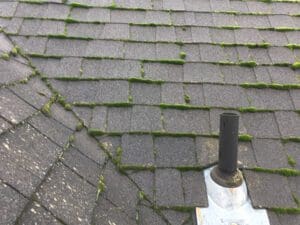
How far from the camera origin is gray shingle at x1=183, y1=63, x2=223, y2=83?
Result: 3.45 metres

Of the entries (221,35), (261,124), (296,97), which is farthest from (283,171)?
(221,35)

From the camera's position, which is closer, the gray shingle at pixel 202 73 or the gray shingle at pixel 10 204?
the gray shingle at pixel 10 204

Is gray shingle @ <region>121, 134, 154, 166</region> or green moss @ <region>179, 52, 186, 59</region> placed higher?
green moss @ <region>179, 52, 186, 59</region>

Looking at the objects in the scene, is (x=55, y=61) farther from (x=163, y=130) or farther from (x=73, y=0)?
(x=163, y=130)

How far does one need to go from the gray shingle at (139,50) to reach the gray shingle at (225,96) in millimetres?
611

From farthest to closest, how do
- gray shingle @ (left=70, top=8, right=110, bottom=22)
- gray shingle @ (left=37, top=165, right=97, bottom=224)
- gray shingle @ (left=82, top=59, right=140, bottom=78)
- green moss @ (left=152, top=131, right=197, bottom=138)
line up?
gray shingle @ (left=70, top=8, right=110, bottom=22) → gray shingle @ (left=82, top=59, right=140, bottom=78) → green moss @ (left=152, top=131, right=197, bottom=138) → gray shingle @ (left=37, top=165, right=97, bottom=224)

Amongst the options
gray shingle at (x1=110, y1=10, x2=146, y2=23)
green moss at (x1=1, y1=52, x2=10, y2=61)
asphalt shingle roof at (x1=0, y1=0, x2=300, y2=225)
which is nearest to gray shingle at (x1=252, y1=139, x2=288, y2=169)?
asphalt shingle roof at (x1=0, y1=0, x2=300, y2=225)

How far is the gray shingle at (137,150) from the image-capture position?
2891 mm

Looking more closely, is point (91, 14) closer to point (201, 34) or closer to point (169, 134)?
point (201, 34)

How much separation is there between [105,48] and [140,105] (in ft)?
2.47

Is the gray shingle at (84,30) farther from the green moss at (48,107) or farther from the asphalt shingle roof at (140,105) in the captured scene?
the green moss at (48,107)

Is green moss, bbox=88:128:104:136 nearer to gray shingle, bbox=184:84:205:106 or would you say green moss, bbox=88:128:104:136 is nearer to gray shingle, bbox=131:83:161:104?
gray shingle, bbox=131:83:161:104

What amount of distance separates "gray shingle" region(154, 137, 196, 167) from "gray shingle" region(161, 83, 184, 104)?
377 millimetres

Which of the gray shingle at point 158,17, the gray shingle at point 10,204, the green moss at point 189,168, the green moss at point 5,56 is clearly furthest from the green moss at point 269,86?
the gray shingle at point 10,204
